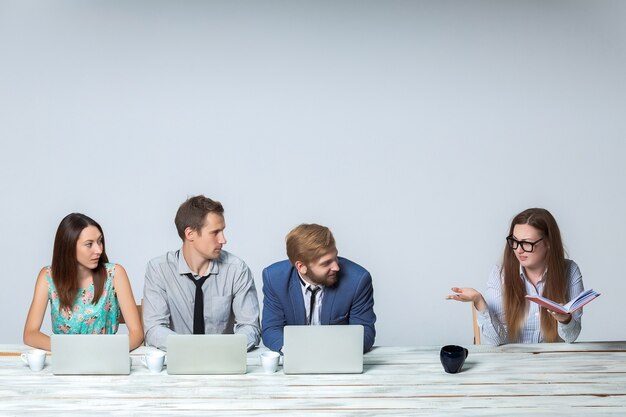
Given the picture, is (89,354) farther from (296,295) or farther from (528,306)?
(528,306)

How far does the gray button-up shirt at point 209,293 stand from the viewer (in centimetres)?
380

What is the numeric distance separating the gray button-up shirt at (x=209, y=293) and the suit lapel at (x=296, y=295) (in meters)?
0.22

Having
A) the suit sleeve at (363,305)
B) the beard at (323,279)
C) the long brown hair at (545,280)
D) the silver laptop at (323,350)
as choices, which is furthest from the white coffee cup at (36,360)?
the long brown hair at (545,280)

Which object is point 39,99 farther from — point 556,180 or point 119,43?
point 556,180

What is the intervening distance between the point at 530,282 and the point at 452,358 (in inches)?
38.8

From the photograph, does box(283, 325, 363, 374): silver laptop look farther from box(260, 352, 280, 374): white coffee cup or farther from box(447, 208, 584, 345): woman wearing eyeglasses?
box(447, 208, 584, 345): woman wearing eyeglasses

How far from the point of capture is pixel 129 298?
382 centimetres

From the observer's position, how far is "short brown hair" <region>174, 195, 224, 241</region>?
379cm

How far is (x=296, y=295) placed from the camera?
3652 mm

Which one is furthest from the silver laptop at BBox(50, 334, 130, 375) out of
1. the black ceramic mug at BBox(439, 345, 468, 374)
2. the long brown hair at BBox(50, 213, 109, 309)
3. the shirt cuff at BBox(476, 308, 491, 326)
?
the shirt cuff at BBox(476, 308, 491, 326)

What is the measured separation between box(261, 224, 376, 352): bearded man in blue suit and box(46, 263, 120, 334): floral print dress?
0.69m

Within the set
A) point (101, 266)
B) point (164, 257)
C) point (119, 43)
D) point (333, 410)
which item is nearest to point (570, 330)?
point (333, 410)

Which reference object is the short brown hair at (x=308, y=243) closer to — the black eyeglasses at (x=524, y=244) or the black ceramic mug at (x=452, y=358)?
the black ceramic mug at (x=452, y=358)

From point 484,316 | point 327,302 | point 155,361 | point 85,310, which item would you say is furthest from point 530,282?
point 85,310
